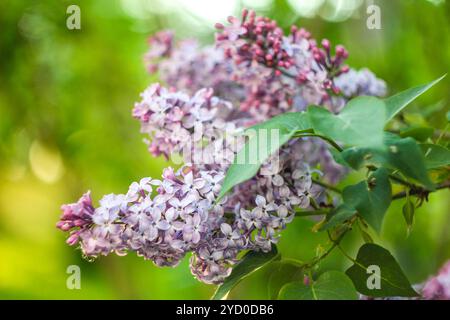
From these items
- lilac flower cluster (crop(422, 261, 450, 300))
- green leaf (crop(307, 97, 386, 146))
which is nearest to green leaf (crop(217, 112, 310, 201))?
green leaf (crop(307, 97, 386, 146))

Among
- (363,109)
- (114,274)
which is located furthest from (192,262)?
(114,274)

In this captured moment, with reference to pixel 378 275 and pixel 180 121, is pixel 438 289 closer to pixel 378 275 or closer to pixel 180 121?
pixel 378 275

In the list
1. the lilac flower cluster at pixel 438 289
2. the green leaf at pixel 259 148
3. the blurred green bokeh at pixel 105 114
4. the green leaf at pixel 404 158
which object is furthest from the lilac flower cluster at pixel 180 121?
the blurred green bokeh at pixel 105 114

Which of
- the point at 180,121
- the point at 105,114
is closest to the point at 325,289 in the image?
the point at 180,121

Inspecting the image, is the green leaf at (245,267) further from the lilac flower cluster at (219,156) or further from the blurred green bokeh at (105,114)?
the blurred green bokeh at (105,114)

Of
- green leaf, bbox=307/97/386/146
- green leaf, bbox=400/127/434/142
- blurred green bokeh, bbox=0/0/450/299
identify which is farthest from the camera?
blurred green bokeh, bbox=0/0/450/299

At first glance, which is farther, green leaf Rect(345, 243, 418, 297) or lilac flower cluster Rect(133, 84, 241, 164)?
lilac flower cluster Rect(133, 84, 241, 164)

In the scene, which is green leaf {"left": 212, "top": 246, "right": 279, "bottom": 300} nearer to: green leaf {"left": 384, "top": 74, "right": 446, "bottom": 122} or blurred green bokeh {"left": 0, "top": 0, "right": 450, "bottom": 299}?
green leaf {"left": 384, "top": 74, "right": 446, "bottom": 122}

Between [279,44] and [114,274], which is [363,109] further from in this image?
[114,274]
